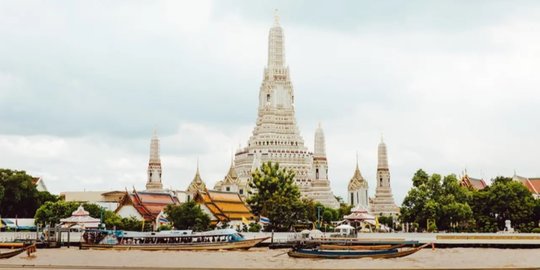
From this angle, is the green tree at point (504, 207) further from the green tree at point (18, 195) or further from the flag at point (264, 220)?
the green tree at point (18, 195)


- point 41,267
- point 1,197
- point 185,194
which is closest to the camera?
point 41,267

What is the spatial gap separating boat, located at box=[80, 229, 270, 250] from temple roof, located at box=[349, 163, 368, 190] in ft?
187

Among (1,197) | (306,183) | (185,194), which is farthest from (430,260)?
(306,183)

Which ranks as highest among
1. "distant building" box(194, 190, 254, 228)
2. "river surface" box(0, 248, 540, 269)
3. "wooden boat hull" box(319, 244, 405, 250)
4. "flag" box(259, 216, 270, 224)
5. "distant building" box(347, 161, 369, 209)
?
"distant building" box(347, 161, 369, 209)

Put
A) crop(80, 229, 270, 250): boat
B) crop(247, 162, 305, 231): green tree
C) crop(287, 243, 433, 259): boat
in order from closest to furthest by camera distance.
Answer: crop(287, 243, 433, 259): boat < crop(80, 229, 270, 250): boat < crop(247, 162, 305, 231): green tree

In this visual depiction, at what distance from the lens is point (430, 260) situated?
38.1 m

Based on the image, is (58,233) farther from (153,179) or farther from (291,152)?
(291,152)

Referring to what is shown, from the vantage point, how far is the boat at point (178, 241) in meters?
47.2

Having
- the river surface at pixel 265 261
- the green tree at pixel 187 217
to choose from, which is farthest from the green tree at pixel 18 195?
the river surface at pixel 265 261

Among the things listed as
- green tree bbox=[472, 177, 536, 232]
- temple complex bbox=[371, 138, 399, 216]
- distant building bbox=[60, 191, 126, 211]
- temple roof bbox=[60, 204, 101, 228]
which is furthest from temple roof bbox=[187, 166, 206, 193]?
green tree bbox=[472, 177, 536, 232]

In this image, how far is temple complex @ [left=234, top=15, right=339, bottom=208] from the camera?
104000mm

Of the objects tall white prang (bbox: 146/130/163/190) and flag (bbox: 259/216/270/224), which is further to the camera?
tall white prang (bbox: 146/130/163/190)

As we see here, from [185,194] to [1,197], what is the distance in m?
28.4

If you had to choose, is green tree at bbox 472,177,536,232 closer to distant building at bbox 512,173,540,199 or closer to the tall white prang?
distant building at bbox 512,173,540,199
